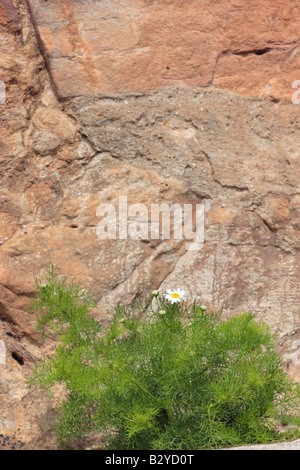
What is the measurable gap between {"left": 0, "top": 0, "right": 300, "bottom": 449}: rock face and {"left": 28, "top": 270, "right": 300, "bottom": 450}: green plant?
0.30m

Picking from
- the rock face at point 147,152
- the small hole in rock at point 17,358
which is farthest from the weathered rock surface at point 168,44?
the small hole in rock at point 17,358

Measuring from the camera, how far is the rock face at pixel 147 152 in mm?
3477

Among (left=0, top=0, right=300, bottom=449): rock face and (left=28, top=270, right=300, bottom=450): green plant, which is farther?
(left=0, top=0, right=300, bottom=449): rock face

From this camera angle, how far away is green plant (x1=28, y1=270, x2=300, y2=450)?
2934mm

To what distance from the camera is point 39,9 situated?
3498 mm

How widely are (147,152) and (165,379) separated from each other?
1.23 meters

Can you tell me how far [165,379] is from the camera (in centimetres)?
296

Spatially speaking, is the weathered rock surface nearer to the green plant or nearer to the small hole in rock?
the green plant

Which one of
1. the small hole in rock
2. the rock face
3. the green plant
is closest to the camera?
the green plant

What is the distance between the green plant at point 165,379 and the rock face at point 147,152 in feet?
0.99

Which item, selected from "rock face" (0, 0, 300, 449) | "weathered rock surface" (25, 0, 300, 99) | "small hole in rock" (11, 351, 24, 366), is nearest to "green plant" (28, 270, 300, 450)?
"small hole in rock" (11, 351, 24, 366)

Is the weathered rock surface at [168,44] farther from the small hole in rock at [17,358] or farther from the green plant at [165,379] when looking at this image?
the small hole in rock at [17,358]

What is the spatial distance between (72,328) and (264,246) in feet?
3.68

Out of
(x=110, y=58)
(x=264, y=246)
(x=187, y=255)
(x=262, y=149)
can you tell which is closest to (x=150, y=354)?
(x=187, y=255)
